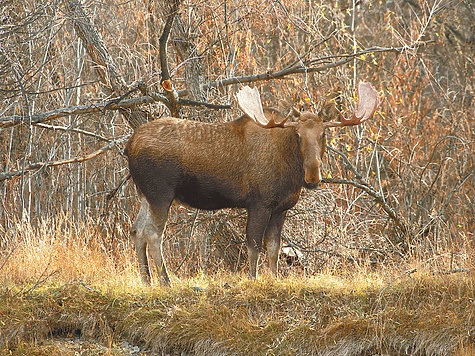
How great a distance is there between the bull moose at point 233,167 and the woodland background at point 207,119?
707mm

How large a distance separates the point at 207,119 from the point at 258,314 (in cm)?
342

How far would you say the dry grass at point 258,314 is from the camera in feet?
16.9

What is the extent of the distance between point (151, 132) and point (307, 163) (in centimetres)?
172

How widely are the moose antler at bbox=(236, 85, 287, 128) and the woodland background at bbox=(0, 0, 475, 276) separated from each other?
687mm

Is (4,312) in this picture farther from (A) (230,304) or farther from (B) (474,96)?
(B) (474,96)

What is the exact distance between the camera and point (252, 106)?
6008 mm

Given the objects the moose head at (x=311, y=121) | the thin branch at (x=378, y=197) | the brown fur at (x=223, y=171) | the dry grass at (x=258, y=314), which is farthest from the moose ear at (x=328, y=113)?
the dry grass at (x=258, y=314)

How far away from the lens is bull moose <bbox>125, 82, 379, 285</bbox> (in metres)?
6.07

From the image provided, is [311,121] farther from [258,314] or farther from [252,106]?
[258,314]

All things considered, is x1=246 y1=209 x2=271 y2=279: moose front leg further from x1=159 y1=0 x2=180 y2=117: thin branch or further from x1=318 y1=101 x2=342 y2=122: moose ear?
x1=159 y1=0 x2=180 y2=117: thin branch

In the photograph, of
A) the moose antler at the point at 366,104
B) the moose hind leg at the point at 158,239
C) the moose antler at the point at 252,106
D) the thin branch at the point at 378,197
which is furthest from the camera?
the thin branch at the point at 378,197

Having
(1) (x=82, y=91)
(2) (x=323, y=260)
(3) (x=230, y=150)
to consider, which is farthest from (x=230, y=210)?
(1) (x=82, y=91)

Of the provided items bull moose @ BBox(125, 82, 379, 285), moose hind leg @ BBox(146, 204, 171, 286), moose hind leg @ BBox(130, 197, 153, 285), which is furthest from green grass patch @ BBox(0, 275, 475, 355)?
bull moose @ BBox(125, 82, 379, 285)

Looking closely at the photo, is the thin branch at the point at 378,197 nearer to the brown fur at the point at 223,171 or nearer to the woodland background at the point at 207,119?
the woodland background at the point at 207,119
